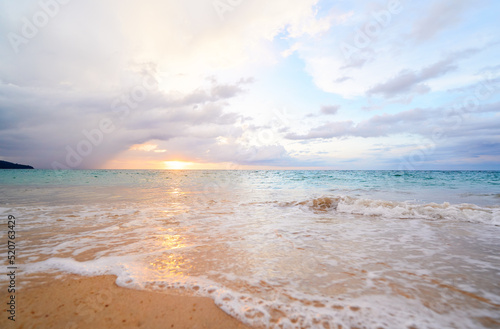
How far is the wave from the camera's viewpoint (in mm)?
7967

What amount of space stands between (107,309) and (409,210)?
33.7 ft

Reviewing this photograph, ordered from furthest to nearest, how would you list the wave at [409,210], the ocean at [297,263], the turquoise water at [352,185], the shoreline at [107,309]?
the turquoise water at [352,185] → the wave at [409,210] → the ocean at [297,263] → the shoreline at [107,309]

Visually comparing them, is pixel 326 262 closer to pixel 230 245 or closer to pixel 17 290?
pixel 230 245

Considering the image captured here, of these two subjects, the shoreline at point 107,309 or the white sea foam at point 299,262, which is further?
the white sea foam at point 299,262

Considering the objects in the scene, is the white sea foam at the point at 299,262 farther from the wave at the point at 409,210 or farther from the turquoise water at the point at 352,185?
the turquoise water at the point at 352,185

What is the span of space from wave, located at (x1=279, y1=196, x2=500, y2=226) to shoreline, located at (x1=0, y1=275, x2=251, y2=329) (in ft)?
26.6

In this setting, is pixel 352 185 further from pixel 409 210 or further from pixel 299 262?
pixel 299 262

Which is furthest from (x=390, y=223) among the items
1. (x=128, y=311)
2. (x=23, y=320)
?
(x=23, y=320)

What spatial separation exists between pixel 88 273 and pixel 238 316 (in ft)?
8.64

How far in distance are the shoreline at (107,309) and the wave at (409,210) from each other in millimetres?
8104

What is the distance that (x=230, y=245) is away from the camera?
16.3 ft

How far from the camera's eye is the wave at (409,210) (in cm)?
797

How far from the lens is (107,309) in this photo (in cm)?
269

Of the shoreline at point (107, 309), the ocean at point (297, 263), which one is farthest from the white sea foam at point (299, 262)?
the shoreline at point (107, 309)
